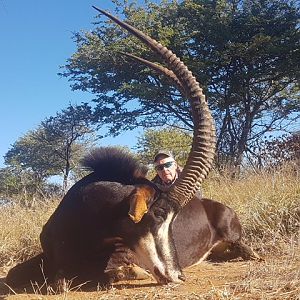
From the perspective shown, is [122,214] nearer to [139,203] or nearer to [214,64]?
[139,203]

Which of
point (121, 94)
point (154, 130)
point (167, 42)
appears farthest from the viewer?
point (154, 130)

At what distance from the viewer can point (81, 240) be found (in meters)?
3.56

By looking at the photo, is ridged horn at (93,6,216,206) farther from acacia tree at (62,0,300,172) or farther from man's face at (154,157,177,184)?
acacia tree at (62,0,300,172)

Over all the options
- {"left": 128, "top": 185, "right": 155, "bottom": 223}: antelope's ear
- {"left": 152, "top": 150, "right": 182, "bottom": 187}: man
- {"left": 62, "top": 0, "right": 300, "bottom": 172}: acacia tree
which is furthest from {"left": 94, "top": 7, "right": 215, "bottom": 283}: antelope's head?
{"left": 62, "top": 0, "right": 300, "bottom": 172}: acacia tree

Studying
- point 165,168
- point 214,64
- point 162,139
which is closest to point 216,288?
point 165,168

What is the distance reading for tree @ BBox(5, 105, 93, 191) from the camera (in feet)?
67.5

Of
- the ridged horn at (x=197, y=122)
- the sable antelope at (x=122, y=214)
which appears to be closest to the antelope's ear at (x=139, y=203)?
the sable antelope at (x=122, y=214)

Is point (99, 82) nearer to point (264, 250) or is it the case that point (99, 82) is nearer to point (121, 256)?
point (264, 250)

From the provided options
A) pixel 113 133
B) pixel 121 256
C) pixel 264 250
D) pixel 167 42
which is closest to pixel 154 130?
pixel 113 133

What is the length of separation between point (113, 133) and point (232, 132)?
13.2 ft

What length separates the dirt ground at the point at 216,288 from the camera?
3059mm

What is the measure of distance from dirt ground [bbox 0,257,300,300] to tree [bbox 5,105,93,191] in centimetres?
1640

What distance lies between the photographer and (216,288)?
3258 millimetres

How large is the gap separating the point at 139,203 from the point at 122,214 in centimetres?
29
